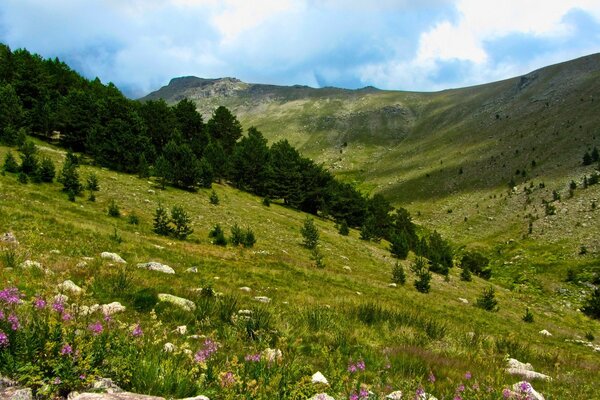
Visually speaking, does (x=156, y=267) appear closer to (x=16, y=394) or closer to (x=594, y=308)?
(x=16, y=394)

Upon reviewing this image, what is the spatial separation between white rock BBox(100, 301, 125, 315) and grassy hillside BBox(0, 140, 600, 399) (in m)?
0.18

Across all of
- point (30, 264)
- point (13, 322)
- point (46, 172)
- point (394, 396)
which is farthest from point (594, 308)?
point (46, 172)

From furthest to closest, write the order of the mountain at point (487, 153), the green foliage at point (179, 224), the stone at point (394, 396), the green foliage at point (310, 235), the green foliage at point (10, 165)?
the mountain at point (487, 153) → the green foliage at point (310, 235) → the green foliage at point (10, 165) → the green foliage at point (179, 224) → the stone at point (394, 396)

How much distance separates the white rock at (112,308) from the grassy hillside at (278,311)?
181 mm

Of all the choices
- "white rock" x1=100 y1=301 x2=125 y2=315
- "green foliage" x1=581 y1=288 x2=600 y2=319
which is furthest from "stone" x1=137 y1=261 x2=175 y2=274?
"green foliage" x1=581 y1=288 x2=600 y2=319

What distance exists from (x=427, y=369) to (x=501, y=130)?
12296 centimetres

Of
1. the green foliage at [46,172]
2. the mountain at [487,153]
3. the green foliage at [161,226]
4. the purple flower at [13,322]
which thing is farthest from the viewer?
the mountain at [487,153]

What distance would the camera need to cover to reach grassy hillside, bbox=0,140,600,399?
4.85 metres

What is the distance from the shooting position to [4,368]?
3.58 meters

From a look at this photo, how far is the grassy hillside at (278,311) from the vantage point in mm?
4848

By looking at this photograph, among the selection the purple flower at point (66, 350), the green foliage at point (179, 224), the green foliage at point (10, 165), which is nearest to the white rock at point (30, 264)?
the purple flower at point (66, 350)

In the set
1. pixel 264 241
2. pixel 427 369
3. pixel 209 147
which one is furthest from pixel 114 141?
pixel 427 369

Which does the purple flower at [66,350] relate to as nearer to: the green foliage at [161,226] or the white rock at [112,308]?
the white rock at [112,308]

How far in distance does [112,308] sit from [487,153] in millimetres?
106261
